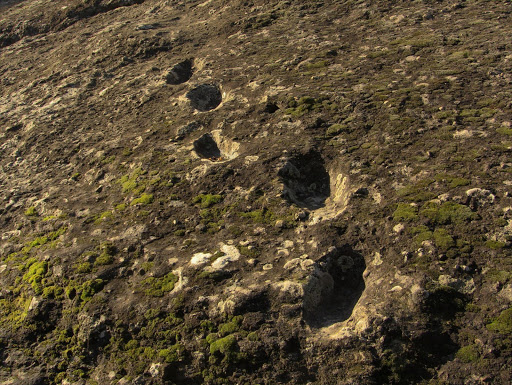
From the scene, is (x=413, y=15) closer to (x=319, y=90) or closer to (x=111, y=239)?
(x=319, y=90)

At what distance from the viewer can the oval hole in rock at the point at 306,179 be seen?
6.46 meters

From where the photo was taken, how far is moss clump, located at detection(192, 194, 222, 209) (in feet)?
21.2

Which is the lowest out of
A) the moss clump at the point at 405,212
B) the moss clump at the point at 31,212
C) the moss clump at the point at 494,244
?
the moss clump at the point at 494,244

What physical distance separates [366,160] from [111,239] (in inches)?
155

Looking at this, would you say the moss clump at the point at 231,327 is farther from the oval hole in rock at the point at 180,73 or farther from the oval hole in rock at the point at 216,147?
the oval hole in rock at the point at 180,73

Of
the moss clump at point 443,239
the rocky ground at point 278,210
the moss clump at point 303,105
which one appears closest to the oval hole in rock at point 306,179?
the rocky ground at point 278,210

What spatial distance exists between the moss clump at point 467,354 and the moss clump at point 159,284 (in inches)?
128

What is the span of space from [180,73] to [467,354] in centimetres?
852

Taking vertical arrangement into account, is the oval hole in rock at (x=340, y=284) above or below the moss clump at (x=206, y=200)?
below

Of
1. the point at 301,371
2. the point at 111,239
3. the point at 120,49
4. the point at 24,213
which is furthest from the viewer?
the point at 120,49

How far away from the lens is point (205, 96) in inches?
361

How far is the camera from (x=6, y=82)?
1202 centimetres

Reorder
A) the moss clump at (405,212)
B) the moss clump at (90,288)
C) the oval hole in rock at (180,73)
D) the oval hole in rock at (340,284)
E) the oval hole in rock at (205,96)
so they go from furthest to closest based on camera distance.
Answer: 1. the oval hole in rock at (180,73)
2. the oval hole in rock at (205,96)
3. the moss clump at (90,288)
4. the moss clump at (405,212)
5. the oval hole in rock at (340,284)

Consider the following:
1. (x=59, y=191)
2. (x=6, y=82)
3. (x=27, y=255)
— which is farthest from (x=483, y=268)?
(x=6, y=82)
